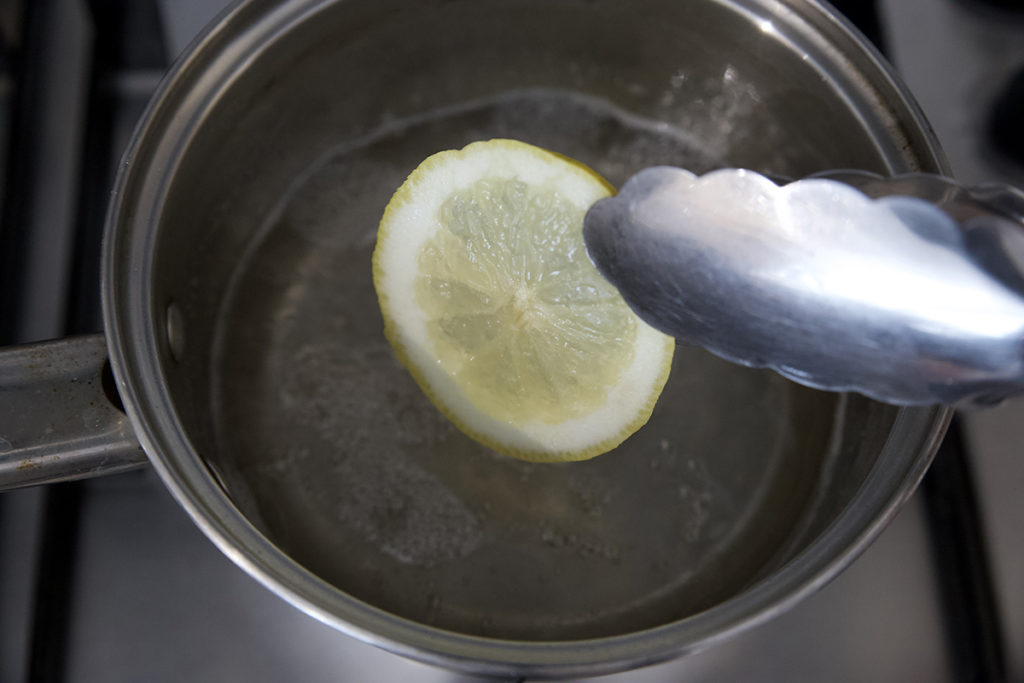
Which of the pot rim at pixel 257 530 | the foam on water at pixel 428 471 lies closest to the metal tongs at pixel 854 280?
the pot rim at pixel 257 530

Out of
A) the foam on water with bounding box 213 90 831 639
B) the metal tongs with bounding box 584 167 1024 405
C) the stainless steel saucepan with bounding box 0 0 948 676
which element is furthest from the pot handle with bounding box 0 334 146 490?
the metal tongs with bounding box 584 167 1024 405

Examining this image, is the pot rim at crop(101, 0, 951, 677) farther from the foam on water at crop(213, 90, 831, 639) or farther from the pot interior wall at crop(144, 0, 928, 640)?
the foam on water at crop(213, 90, 831, 639)

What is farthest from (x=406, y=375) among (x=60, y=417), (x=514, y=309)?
(x=60, y=417)

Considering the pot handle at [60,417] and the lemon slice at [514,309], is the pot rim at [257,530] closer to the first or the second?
the pot handle at [60,417]

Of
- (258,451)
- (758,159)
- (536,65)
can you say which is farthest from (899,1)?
(258,451)

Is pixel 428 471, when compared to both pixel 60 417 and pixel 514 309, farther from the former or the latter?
pixel 60 417

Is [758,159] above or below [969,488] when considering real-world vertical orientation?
above

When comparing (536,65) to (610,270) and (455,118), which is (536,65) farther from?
(610,270)
